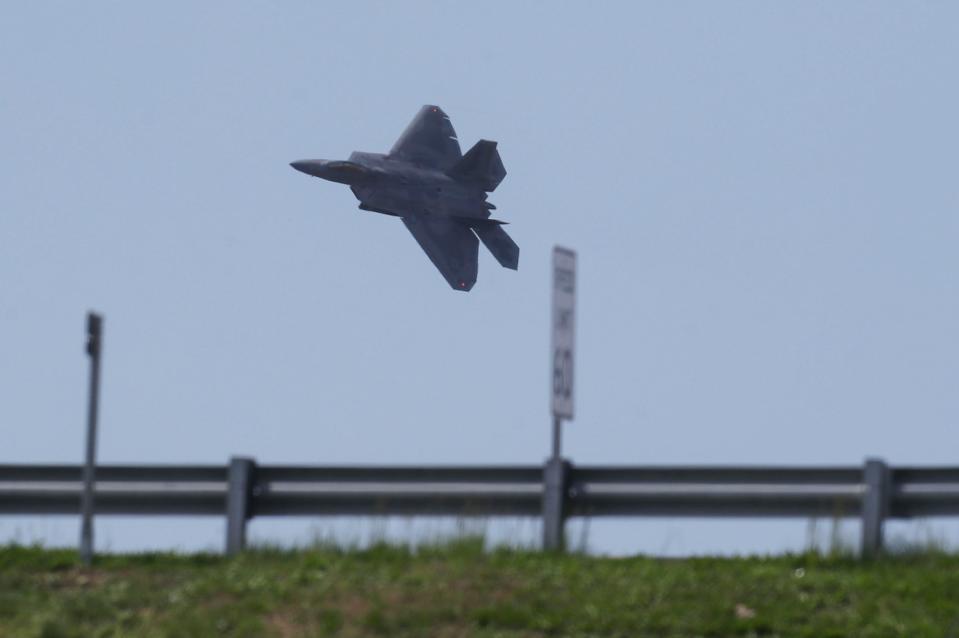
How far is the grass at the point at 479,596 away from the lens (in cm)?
1194

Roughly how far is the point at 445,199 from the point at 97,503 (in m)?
31.9

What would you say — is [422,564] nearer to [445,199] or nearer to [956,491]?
[956,491]

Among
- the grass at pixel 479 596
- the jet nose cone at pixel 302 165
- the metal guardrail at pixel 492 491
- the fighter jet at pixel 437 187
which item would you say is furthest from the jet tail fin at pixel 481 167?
the grass at pixel 479 596

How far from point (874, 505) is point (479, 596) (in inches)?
145

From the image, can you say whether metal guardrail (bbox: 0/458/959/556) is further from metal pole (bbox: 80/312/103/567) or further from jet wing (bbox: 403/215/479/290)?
jet wing (bbox: 403/215/479/290)

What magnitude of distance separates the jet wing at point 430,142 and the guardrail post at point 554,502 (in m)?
34.5

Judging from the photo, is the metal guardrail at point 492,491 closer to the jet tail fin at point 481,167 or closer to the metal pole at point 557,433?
the metal pole at point 557,433

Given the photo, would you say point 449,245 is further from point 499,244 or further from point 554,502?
point 554,502

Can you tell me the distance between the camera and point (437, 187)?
4631 cm

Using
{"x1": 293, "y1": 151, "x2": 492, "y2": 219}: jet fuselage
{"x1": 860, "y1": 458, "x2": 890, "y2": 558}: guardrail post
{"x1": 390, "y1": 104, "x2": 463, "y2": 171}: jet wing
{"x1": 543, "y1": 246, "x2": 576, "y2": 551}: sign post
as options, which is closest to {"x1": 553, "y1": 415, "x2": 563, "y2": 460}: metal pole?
{"x1": 543, "y1": 246, "x2": 576, "y2": 551}: sign post

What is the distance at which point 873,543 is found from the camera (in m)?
13.5

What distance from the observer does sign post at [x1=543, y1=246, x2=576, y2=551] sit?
14102 millimetres

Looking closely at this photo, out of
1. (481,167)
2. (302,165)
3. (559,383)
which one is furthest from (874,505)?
(481,167)

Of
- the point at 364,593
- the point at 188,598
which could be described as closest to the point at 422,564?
the point at 364,593
